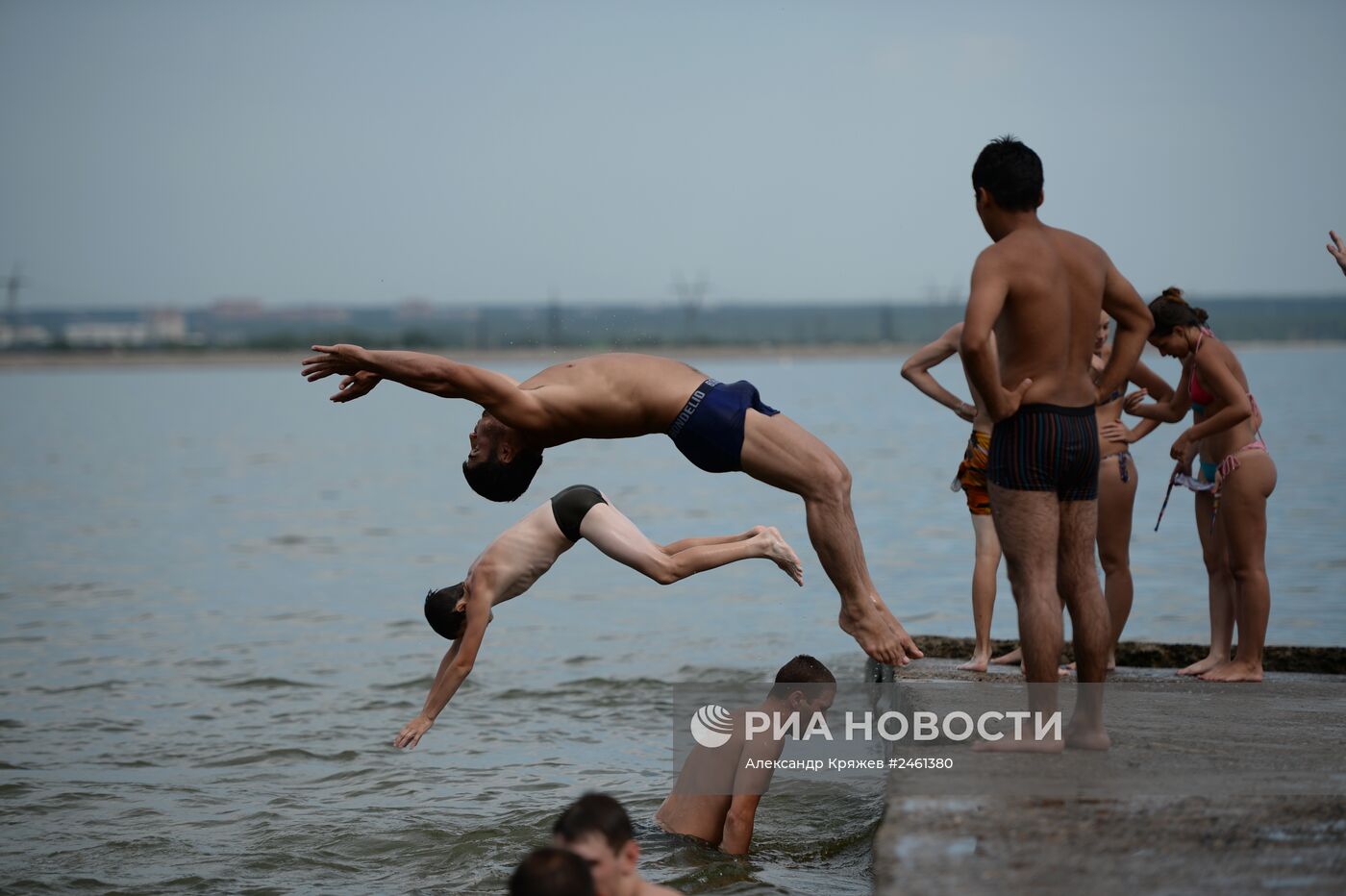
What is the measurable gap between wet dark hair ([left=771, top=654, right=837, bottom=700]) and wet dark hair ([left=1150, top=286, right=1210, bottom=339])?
3.08 m

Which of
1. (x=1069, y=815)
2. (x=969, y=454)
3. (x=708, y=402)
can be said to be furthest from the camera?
(x=969, y=454)

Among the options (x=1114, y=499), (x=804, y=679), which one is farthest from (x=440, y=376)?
(x=1114, y=499)

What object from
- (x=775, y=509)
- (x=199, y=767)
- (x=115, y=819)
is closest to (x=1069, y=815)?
(x=115, y=819)

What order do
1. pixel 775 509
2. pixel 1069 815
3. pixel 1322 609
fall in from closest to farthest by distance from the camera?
pixel 1069 815 → pixel 1322 609 → pixel 775 509

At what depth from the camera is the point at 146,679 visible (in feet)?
50.9

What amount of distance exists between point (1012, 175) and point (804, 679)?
2832 mm

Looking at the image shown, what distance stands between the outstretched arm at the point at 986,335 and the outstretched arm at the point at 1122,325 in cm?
58

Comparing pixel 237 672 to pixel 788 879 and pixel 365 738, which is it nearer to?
pixel 365 738

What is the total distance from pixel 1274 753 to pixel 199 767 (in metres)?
8.87

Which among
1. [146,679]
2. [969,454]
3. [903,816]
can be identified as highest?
[969,454]

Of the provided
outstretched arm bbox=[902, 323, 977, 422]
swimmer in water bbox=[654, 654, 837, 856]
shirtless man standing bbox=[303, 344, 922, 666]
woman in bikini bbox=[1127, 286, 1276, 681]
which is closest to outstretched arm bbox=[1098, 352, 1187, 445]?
woman in bikini bbox=[1127, 286, 1276, 681]

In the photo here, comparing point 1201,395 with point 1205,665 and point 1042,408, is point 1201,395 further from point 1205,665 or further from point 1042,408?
point 1042,408

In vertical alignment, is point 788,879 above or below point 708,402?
below

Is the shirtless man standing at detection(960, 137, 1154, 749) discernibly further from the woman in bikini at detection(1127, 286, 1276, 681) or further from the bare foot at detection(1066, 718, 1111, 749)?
the woman in bikini at detection(1127, 286, 1276, 681)
